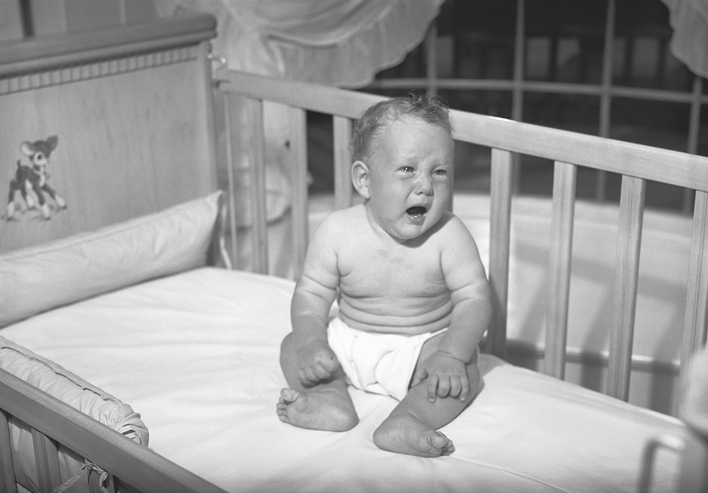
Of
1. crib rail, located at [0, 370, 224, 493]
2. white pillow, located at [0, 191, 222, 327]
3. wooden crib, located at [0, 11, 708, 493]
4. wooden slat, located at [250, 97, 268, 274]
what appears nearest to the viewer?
crib rail, located at [0, 370, 224, 493]

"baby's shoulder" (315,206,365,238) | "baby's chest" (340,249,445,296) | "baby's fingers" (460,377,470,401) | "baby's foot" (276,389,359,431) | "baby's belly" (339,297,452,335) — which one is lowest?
"baby's foot" (276,389,359,431)

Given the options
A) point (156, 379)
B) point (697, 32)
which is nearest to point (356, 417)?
point (156, 379)

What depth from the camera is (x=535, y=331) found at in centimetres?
239

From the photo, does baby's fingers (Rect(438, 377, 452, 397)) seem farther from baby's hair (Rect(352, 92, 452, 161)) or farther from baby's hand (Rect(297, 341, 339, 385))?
baby's hair (Rect(352, 92, 452, 161))

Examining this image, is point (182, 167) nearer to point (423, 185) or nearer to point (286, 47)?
point (286, 47)

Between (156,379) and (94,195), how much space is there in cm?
53

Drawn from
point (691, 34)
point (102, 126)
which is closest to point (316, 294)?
point (102, 126)

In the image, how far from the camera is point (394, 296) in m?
1.31

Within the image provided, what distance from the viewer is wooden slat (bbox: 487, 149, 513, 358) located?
1390 mm

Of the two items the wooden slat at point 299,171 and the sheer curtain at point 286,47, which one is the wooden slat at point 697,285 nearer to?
the wooden slat at point 299,171

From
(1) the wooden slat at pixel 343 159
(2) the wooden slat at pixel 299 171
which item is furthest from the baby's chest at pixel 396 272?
(2) the wooden slat at pixel 299 171

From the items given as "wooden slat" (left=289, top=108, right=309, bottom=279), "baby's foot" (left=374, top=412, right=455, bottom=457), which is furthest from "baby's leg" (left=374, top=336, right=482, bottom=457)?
"wooden slat" (left=289, top=108, right=309, bottom=279)

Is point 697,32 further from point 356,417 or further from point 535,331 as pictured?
point 356,417

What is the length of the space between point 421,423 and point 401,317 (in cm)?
21
